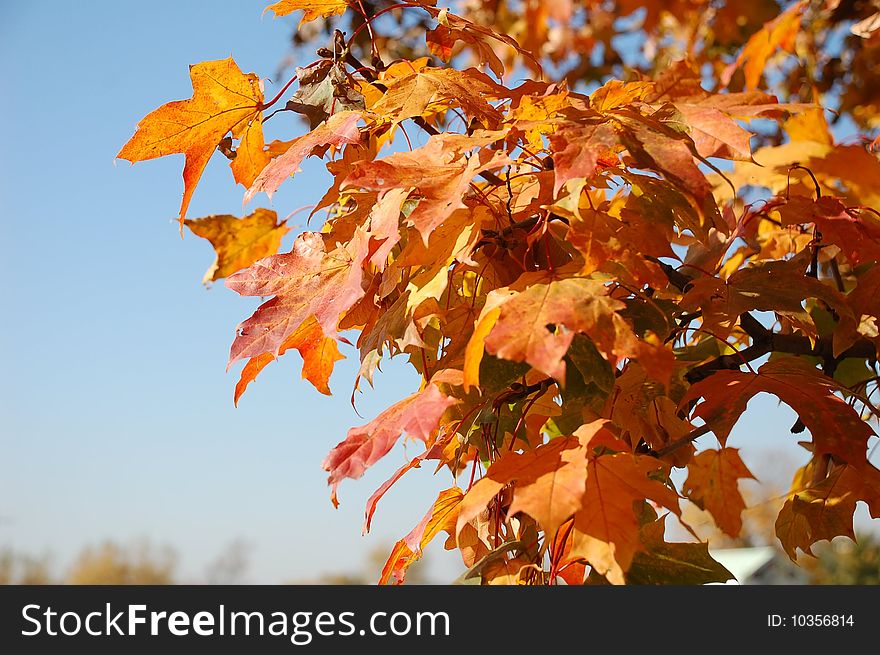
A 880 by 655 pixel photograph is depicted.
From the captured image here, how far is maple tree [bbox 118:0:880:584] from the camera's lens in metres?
0.55

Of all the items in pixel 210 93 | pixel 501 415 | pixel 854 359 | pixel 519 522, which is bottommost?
pixel 519 522

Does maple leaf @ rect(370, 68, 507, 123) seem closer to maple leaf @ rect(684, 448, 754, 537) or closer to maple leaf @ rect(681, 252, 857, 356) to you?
maple leaf @ rect(681, 252, 857, 356)

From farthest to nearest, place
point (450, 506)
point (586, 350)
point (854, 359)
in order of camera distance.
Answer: point (854, 359) → point (450, 506) → point (586, 350)

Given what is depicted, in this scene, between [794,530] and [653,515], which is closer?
[653,515]

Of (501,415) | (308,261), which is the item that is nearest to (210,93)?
(308,261)

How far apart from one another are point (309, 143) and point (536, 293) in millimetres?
244

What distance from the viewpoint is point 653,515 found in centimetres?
66

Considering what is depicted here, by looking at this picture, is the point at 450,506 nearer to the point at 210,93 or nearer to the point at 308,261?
the point at 308,261

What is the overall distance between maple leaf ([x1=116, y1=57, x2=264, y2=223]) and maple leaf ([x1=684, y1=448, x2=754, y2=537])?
0.61 meters

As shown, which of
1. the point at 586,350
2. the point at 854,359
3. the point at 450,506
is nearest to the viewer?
the point at 586,350

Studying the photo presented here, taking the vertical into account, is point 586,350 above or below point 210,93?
below

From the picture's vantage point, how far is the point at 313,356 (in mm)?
803

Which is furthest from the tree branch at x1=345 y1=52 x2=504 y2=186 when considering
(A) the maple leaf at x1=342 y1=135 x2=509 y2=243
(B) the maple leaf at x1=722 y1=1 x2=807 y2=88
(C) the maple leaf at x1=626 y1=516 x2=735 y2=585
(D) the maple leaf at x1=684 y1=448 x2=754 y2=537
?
(B) the maple leaf at x1=722 y1=1 x2=807 y2=88

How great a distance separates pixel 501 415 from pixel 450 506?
9cm
